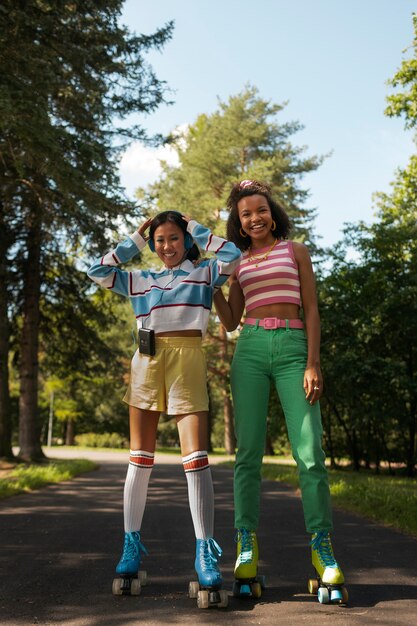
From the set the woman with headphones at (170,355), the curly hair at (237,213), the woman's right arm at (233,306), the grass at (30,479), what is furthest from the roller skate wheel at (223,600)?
the grass at (30,479)

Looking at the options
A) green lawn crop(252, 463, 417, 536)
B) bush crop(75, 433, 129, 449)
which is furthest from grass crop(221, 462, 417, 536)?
bush crop(75, 433, 129, 449)

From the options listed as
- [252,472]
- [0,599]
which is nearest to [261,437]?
[252,472]

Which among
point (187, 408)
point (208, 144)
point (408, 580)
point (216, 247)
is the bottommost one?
point (408, 580)

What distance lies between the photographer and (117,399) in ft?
153

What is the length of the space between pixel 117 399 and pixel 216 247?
146 feet

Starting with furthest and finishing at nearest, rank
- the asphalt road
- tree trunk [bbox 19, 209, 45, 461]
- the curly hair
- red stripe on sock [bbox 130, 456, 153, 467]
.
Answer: tree trunk [bbox 19, 209, 45, 461] < the curly hair < red stripe on sock [bbox 130, 456, 153, 467] < the asphalt road

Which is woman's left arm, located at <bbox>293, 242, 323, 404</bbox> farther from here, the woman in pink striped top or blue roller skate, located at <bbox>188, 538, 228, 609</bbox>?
blue roller skate, located at <bbox>188, 538, 228, 609</bbox>

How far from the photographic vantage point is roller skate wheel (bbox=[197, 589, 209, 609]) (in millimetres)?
2830

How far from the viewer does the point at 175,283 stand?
350 cm

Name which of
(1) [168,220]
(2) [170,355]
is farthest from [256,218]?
(2) [170,355]

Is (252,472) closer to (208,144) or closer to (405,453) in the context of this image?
(405,453)

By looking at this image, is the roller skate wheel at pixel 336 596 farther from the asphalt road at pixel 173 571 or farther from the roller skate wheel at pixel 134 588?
the roller skate wheel at pixel 134 588

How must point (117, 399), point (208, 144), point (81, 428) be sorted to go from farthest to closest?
point (81, 428), point (117, 399), point (208, 144)

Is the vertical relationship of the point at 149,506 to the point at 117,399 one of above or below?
below
